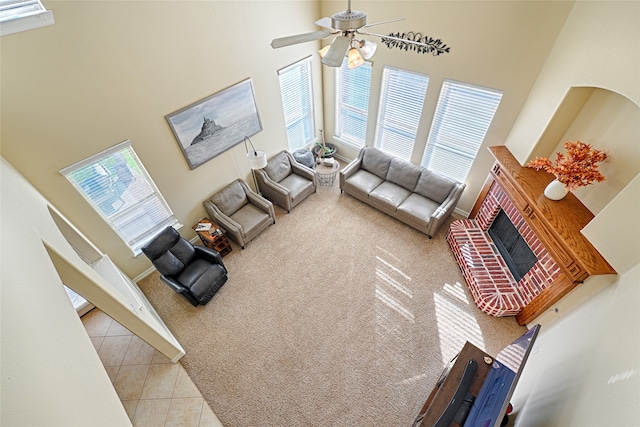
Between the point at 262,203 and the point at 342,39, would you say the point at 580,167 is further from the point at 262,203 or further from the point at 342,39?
the point at 262,203

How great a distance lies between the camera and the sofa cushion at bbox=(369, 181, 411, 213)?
5.61 metres

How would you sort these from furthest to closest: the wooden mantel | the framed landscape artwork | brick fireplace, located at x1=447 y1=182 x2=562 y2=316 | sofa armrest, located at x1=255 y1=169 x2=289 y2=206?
sofa armrest, located at x1=255 y1=169 x2=289 y2=206 < the framed landscape artwork < brick fireplace, located at x1=447 y1=182 x2=562 y2=316 < the wooden mantel

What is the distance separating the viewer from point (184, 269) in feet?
15.7

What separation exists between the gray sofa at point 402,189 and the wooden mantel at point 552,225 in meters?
1.05

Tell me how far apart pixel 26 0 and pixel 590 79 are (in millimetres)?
5710

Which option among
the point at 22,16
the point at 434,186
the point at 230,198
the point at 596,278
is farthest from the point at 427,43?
the point at 22,16

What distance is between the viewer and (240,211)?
18.4ft

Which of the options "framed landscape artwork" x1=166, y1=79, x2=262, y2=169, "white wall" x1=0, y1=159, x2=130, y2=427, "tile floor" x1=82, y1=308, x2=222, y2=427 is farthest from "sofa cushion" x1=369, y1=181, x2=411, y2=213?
"white wall" x1=0, y1=159, x2=130, y2=427

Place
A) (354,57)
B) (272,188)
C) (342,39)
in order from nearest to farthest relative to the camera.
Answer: (342,39)
(354,57)
(272,188)

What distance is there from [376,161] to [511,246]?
287cm

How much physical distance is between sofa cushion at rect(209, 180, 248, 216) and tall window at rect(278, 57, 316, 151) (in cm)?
165

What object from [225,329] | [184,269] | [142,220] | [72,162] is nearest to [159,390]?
[225,329]

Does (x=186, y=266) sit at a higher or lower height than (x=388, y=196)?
lower

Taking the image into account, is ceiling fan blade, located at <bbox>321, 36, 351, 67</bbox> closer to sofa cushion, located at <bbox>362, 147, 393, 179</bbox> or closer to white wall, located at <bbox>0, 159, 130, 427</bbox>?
white wall, located at <bbox>0, 159, 130, 427</bbox>
